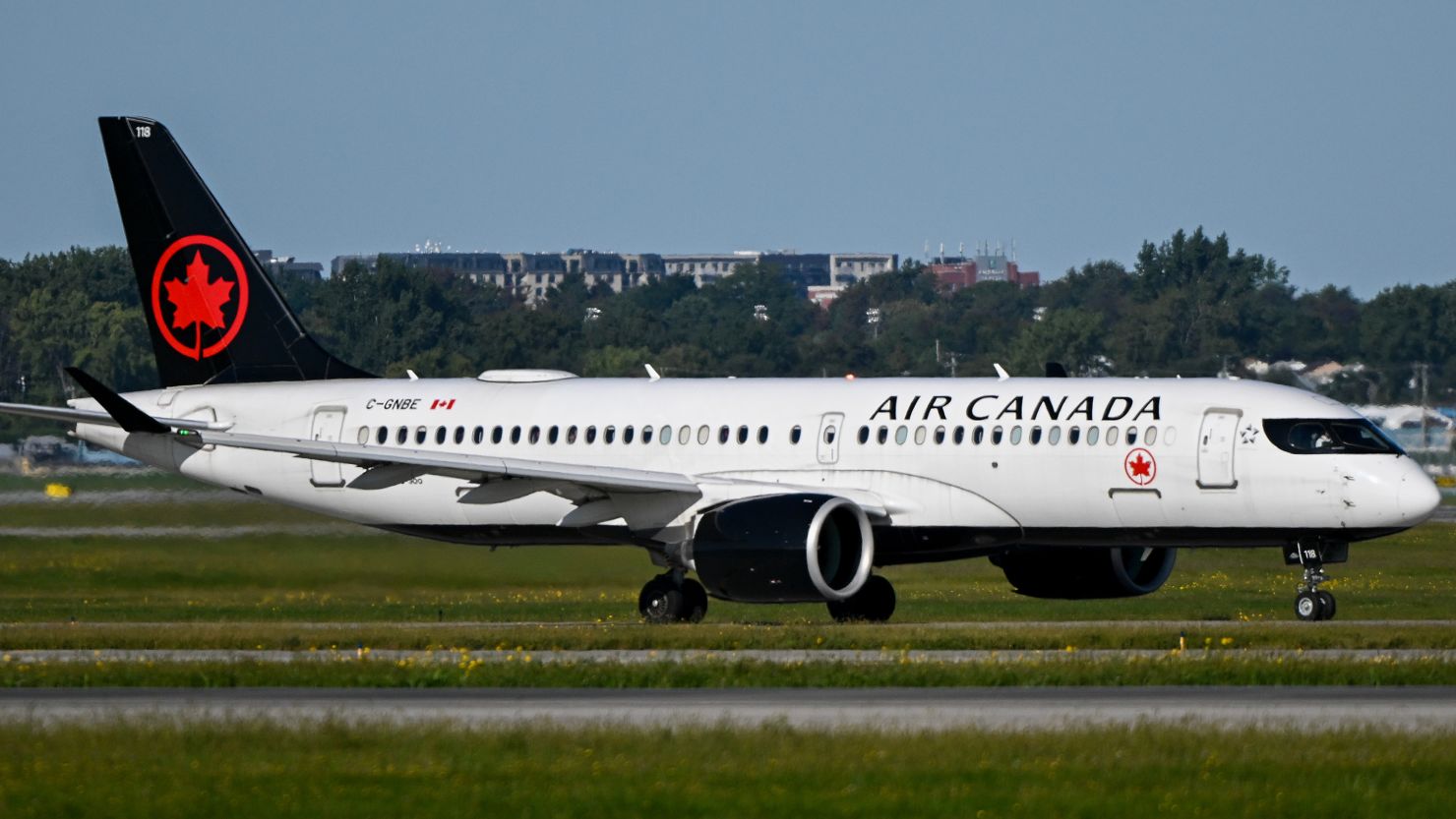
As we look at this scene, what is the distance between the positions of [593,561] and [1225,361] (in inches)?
1758

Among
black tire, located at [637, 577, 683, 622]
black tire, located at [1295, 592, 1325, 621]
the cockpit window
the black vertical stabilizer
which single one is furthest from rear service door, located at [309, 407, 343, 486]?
black tire, located at [1295, 592, 1325, 621]

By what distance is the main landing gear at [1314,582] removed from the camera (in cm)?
3256

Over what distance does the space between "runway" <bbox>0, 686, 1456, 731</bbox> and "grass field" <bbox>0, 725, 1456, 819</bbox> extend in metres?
0.79

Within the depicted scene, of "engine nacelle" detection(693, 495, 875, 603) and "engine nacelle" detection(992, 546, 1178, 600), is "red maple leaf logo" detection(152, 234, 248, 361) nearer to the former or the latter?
"engine nacelle" detection(693, 495, 875, 603)

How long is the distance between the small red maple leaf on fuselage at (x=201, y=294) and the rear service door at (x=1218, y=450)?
54.8 feet

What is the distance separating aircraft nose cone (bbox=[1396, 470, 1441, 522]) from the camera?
104 feet

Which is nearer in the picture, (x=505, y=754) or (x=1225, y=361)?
(x=505, y=754)

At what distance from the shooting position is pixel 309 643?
101ft

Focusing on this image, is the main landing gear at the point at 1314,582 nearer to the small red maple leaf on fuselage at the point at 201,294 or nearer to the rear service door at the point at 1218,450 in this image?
the rear service door at the point at 1218,450

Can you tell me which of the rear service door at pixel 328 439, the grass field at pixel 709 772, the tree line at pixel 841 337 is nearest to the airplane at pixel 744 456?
the rear service door at pixel 328 439

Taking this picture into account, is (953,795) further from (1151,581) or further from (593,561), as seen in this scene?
(593,561)

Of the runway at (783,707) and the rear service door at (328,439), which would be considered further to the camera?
the rear service door at (328,439)

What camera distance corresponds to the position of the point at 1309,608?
107ft

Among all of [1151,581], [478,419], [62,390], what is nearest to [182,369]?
[478,419]
